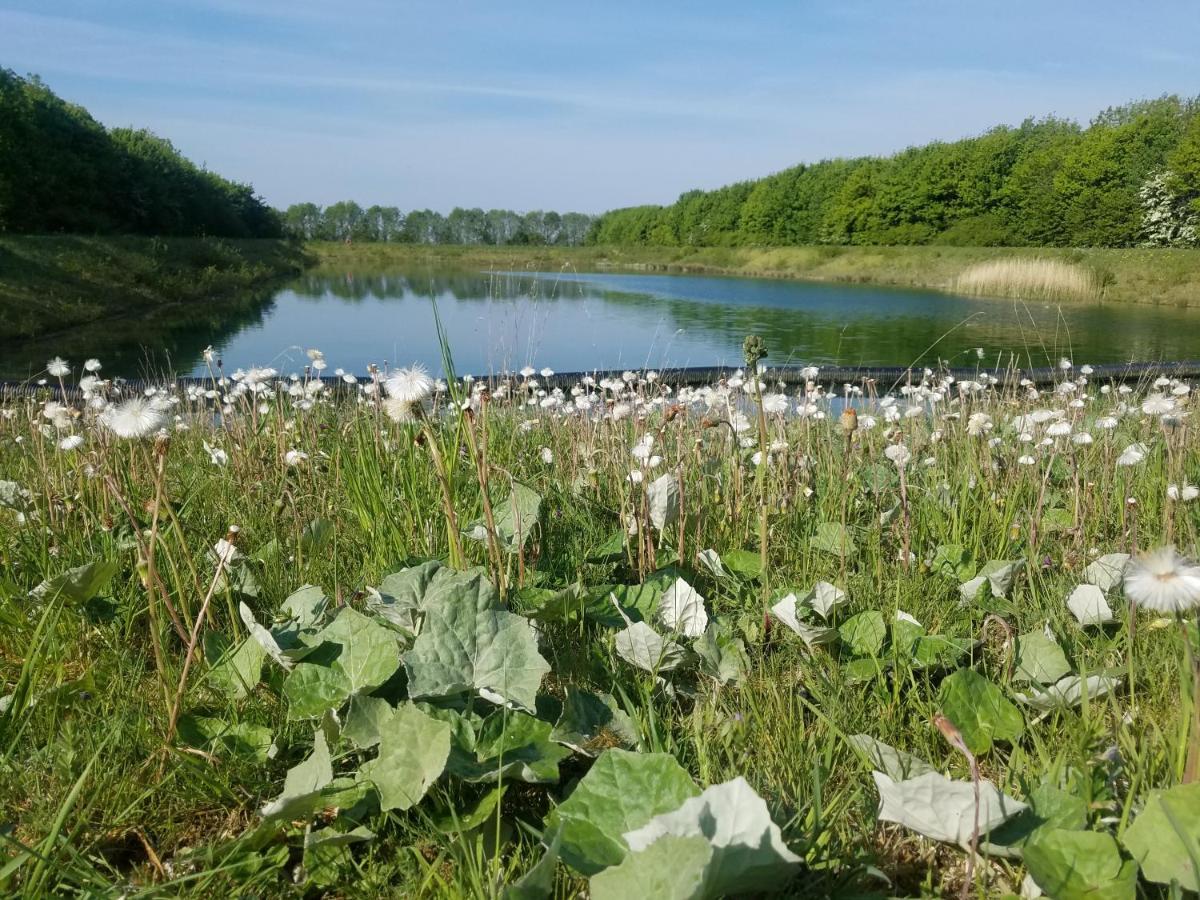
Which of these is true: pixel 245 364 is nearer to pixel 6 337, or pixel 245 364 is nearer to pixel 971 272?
pixel 6 337

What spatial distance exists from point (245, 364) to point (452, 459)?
41.5ft

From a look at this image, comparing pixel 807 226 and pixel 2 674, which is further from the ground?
pixel 807 226

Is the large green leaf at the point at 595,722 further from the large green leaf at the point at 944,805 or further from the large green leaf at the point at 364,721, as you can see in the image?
the large green leaf at the point at 944,805

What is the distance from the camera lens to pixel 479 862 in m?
1.23

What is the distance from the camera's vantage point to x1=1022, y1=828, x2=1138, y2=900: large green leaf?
1092 mm

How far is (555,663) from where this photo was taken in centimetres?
186

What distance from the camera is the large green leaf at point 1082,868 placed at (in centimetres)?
109

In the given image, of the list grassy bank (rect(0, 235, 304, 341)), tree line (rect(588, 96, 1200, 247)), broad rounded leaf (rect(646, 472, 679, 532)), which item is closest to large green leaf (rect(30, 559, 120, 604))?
broad rounded leaf (rect(646, 472, 679, 532))

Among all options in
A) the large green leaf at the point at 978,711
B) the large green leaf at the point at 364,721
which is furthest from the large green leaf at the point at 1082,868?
the large green leaf at the point at 364,721

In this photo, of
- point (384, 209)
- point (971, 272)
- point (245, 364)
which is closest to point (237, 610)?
point (245, 364)

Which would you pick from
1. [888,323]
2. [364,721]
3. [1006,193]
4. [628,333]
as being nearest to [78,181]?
[628,333]

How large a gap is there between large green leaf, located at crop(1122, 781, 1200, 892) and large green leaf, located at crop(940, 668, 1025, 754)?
39 cm

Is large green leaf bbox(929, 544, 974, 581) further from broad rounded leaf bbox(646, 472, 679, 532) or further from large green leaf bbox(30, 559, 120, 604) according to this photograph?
large green leaf bbox(30, 559, 120, 604)

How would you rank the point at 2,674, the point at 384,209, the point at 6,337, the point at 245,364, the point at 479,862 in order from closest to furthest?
the point at 479,862 → the point at 2,674 → the point at 245,364 → the point at 6,337 → the point at 384,209
